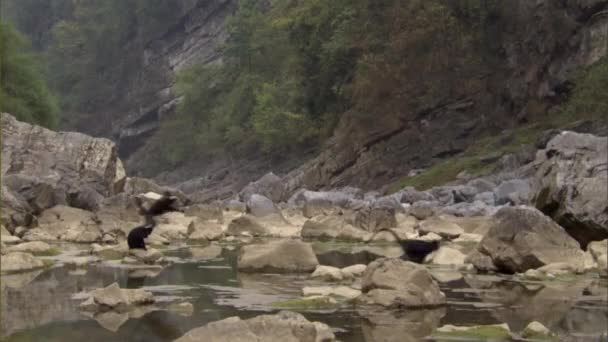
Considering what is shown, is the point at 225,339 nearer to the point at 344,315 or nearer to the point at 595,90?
the point at 344,315

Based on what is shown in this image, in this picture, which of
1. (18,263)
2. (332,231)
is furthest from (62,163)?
(18,263)

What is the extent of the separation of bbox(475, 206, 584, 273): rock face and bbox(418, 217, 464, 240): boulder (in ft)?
19.6

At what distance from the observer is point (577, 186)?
57.2 ft

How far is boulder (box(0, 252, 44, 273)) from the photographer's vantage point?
12820 mm

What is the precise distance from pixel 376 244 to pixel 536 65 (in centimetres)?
2355

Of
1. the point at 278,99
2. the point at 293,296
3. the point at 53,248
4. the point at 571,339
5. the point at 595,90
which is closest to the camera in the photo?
the point at 571,339

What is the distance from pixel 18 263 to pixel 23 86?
34.9 metres

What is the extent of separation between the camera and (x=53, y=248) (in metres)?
16.5

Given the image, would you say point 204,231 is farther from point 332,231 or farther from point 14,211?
point 14,211

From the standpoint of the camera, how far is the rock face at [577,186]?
16375 mm

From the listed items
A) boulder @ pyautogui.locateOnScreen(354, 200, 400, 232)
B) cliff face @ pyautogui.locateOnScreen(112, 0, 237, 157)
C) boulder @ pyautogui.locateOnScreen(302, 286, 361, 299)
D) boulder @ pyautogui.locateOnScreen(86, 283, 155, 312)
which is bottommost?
boulder @ pyautogui.locateOnScreen(302, 286, 361, 299)

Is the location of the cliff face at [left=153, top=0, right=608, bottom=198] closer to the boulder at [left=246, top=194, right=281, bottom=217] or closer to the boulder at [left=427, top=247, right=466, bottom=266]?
the boulder at [left=246, top=194, right=281, bottom=217]

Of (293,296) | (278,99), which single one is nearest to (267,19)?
(278,99)

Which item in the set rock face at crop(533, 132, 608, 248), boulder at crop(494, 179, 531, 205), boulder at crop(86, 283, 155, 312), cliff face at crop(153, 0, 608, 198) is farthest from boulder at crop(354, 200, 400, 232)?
cliff face at crop(153, 0, 608, 198)
